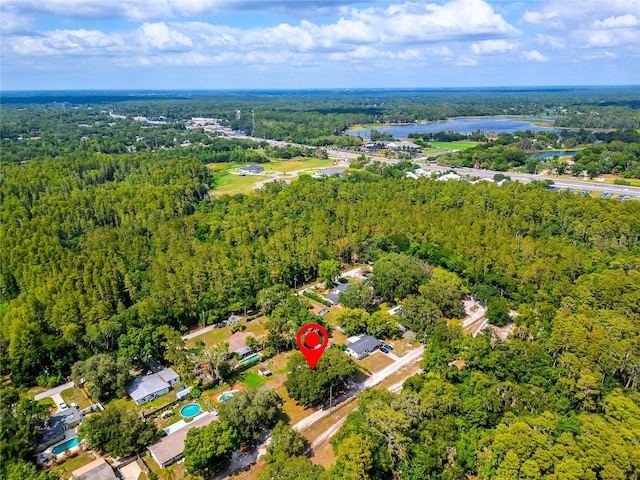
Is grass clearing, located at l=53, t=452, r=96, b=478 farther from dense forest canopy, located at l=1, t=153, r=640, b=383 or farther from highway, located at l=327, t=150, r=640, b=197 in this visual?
highway, located at l=327, t=150, r=640, b=197

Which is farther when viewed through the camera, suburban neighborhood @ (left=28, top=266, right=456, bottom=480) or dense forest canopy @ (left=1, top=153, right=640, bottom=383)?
dense forest canopy @ (left=1, top=153, right=640, bottom=383)

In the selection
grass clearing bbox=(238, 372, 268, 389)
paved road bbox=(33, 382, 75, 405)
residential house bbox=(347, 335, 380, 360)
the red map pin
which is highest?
the red map pin

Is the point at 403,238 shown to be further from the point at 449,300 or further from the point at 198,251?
the point at 198,251

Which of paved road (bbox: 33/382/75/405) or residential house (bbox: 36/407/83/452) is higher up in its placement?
residential house (bbox: 36/407/83/452)

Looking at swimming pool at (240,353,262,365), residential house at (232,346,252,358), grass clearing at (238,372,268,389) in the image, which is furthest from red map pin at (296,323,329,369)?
residential house at (232,346,252,358)

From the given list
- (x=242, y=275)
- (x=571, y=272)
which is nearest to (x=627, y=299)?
(x=571, y=272)

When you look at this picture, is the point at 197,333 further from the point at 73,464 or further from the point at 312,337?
the point at 73,464

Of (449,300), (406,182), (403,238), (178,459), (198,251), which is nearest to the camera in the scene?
(178,459)

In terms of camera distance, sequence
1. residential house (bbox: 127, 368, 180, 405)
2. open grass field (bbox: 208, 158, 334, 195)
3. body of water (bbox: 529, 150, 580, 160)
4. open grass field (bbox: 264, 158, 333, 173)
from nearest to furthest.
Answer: residential house (bbox: 127, 368, 180, 405)
open grass field (bbox: 208, 158, 334, 195)
open grass field (bbox: 264, 158, 333, 173)
body of water (bbox: 529, 150, 580, 160)
